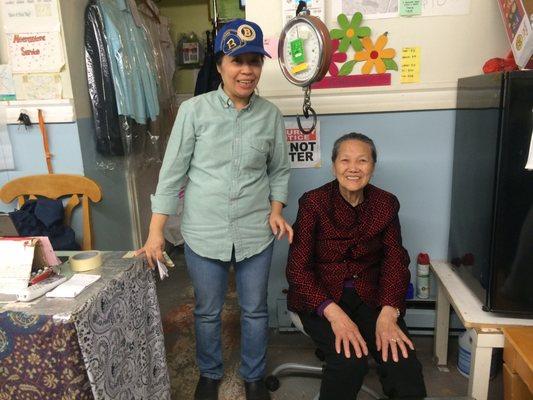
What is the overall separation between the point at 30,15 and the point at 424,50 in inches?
72.1

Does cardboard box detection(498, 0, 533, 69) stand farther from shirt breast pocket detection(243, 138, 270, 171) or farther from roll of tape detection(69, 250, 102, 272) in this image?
roll of tape detection(69, 250, 102, 272)

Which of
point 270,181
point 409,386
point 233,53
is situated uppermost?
point 233,53

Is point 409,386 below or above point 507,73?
below

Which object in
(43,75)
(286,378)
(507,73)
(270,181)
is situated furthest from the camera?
(43,75)

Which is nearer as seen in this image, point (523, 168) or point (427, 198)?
point (523, 168)

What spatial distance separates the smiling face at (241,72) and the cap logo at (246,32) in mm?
49

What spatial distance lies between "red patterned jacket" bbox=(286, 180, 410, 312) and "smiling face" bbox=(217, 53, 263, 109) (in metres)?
0.47

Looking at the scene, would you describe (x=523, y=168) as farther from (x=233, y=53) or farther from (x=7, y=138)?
(x=7, y=138)

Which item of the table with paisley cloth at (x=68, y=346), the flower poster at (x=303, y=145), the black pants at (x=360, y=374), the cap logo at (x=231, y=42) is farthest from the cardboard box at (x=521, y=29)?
the table with paisley cloth at (x=68, y=346)

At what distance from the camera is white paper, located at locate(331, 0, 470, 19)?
1.72m

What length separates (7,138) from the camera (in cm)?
211

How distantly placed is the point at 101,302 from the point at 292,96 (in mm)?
1214

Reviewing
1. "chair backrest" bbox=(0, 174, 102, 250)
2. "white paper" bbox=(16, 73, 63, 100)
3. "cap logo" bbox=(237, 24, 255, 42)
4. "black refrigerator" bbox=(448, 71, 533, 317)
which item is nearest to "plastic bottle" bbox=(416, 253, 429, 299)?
"black refrigerator" bbox=(448, 71, 533, 317)

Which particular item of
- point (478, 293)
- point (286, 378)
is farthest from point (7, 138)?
point (478, 293)
